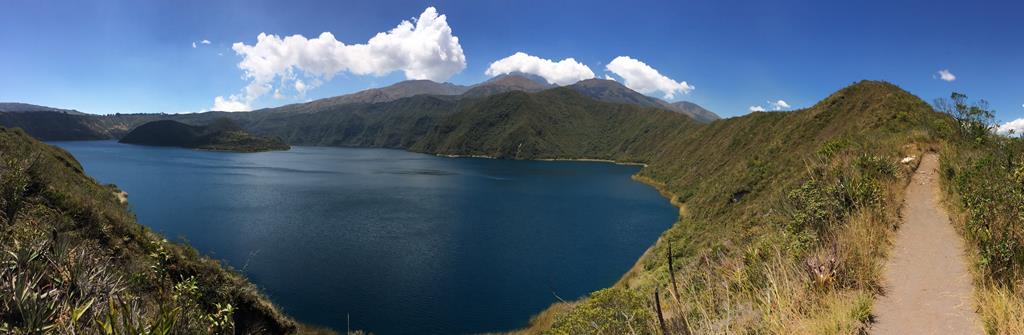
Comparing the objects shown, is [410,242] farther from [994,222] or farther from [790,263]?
[994,222]

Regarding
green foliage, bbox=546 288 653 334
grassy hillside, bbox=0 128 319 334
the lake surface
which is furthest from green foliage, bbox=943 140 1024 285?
the lake surface

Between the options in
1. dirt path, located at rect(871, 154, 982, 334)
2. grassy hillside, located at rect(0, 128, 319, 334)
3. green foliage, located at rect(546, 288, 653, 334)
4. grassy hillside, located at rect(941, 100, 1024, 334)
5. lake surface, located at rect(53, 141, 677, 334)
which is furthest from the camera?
lake surface, located at rect(53, 141, 677, 334)

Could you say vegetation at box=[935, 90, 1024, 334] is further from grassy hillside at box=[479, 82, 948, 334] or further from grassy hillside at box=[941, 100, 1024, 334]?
grassy hillside at box=[479, 82, 948, 334]

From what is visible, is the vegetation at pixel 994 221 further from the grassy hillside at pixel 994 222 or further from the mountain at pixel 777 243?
the mountain at pixel 777 243

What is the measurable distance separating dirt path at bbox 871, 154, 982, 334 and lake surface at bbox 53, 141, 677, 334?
23.6 m

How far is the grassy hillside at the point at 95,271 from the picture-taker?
17.6ft

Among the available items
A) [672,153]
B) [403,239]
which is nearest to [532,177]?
[672,153]

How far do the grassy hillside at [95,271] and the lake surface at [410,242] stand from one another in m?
8.76

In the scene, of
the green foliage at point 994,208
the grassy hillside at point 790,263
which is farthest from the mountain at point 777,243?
the green foliage at point 994,208

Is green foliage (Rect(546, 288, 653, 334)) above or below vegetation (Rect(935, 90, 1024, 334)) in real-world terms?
below

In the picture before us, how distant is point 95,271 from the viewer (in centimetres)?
771

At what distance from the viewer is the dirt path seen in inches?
248

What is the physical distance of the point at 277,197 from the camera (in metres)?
81.4

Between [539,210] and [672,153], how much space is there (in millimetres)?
70780
